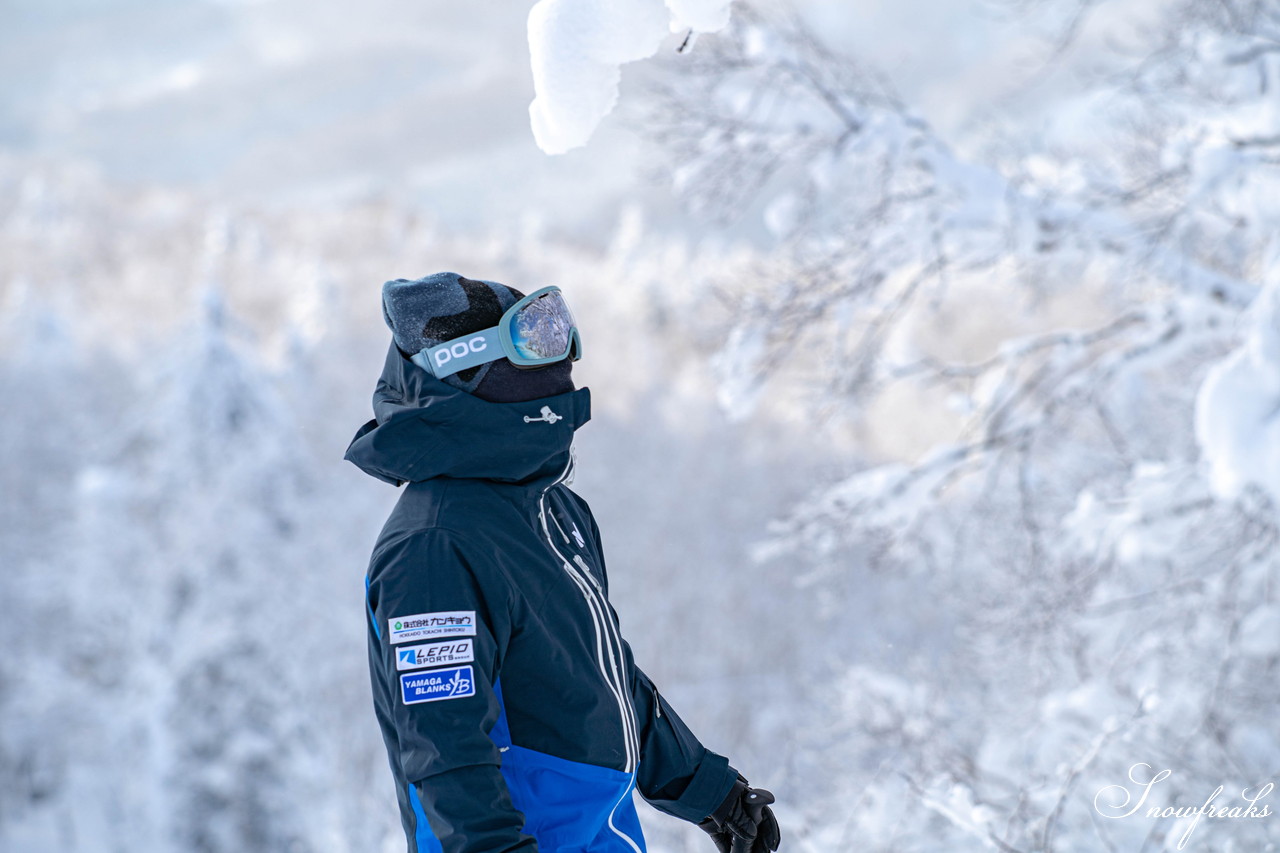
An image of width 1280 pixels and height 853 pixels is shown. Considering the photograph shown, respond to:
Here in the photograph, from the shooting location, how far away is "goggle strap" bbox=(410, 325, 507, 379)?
1873 mm

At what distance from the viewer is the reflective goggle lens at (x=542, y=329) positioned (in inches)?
76.0

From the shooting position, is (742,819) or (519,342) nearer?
(519,342)

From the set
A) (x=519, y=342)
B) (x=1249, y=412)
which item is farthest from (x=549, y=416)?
(x=1249, y=412)

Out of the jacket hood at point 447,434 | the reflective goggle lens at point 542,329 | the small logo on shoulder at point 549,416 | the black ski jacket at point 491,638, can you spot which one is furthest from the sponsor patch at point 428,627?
the reflective goggle lens at point 542,329

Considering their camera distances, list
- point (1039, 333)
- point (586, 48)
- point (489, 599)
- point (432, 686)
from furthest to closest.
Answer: point (1039, 333)
point (586, 48)
point (489, 599)
point (432, 686)

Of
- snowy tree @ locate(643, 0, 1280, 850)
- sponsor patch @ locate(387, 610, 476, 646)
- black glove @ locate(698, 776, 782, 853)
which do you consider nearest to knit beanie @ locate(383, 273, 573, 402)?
sponsor patch @ locate(387, 610, 476, 646)

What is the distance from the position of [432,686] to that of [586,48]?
1347mm

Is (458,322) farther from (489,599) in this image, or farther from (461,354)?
(489,599)

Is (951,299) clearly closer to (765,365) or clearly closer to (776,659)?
(765,365)

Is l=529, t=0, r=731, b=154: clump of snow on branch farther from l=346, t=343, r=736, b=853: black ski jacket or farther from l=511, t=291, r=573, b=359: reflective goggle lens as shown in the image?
l=346, t=343, r=736, b=853: black ski jacket

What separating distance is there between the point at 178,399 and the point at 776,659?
2129 centimetres

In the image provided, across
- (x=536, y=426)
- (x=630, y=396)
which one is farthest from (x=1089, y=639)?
(x=630, y=396)

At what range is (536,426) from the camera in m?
1.92

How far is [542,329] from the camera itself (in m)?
1.97
